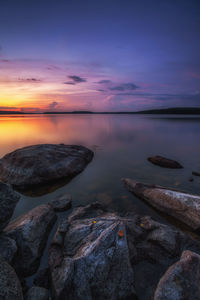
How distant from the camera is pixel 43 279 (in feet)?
13.2

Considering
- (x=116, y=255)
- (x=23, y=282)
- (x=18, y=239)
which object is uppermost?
(x=116, y=255)

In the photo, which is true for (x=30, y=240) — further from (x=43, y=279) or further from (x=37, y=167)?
(x=37, y=167)

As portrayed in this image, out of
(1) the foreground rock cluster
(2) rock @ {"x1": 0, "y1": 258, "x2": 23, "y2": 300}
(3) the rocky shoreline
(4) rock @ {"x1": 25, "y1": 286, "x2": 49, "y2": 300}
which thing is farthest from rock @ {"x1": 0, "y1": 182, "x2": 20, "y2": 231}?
(4) rock @ {"x1": 25, "y1": 286, "x2": 49, "y2": 300}

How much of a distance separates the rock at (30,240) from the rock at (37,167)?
431 cm

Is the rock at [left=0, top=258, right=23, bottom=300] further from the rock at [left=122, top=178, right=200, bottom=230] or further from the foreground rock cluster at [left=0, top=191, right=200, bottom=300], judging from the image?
the rock at [left=122, top=178, right=200, bottom=230]

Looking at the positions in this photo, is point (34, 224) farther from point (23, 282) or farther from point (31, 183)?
point (31, 183)

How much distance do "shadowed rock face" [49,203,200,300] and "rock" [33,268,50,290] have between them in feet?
0.72

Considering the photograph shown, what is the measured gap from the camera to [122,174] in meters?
11.6

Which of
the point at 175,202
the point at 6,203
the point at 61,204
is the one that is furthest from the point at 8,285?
the point at 175,202

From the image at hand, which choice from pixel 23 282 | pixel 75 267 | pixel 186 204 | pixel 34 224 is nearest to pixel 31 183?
pixel 34 224

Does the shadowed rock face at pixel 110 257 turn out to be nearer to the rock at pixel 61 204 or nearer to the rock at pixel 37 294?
the rock at pixel 37 294

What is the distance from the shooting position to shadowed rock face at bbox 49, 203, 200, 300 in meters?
3.46

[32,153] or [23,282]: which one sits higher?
[32,153]

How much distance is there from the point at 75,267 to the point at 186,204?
17.3 ft
